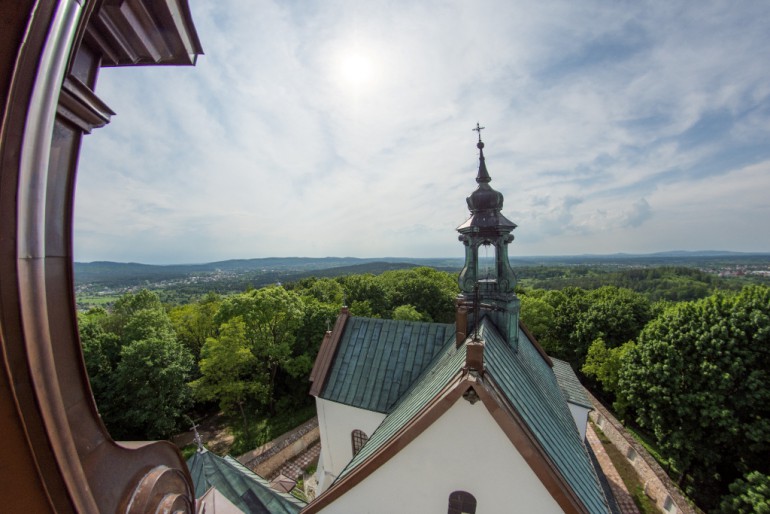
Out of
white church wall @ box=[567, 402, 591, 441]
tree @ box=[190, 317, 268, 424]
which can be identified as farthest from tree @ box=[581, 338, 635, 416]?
tree @ box=[190, 317, 268, 424]

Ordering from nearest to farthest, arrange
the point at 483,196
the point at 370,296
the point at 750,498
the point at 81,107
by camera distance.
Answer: the point at 81,107 → the point at 483,196 → the point at 750,498 → the point at 370,296

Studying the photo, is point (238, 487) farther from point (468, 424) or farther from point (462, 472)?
point (468, 424)

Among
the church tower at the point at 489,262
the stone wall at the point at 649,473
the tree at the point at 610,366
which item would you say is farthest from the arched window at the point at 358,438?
the tree at the point at 610,366

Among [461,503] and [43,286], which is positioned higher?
[43,286]

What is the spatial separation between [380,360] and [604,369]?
19.5m

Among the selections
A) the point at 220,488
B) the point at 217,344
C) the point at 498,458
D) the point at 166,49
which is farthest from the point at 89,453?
the point at 217,344

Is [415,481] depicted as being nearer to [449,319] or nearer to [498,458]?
[498,458]

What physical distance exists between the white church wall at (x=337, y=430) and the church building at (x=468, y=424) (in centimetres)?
5

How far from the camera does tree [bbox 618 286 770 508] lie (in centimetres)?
1491

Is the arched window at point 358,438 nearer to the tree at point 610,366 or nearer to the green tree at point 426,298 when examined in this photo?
the tree at point 610,366

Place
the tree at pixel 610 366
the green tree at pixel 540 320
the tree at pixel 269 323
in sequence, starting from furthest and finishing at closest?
the green tree at pixel 540 320 → the tree at pixel 269 323 → the tree at pixel 610 366

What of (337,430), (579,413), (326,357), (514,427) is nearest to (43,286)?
(514,427)

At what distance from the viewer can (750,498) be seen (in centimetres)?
1166

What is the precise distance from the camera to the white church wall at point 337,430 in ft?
38.9
